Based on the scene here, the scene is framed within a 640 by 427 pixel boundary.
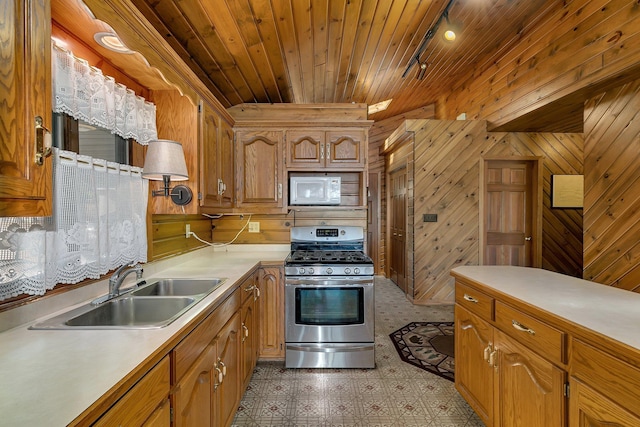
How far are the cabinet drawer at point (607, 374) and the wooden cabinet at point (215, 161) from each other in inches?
80.8

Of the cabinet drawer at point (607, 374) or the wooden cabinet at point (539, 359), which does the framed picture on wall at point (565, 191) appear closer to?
the wooden cabinet at point (539, 359)

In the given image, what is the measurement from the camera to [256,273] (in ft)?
7.54

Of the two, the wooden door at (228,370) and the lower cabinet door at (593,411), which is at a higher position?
the lower cabinet door at (593,411)

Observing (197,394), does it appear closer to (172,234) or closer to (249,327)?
(249,327)

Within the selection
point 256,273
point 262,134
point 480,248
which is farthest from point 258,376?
point 480,248

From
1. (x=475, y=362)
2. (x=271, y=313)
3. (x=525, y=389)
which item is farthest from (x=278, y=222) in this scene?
(x=525, y=389)

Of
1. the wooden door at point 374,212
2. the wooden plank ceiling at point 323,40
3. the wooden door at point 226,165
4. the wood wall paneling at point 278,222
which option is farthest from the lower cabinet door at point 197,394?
the wooden door at point 374,212

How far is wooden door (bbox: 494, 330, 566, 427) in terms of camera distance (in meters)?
1.08

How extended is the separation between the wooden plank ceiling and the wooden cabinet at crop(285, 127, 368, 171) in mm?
644

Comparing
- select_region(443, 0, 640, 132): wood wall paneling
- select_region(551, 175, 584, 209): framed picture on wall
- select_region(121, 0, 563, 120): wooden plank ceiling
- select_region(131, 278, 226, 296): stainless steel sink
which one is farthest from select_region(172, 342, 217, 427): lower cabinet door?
select_region(551, 175, 584, 209): framed picture on wall

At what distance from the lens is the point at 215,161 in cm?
222

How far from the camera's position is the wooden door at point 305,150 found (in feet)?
8.94

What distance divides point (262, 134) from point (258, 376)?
7.02ft

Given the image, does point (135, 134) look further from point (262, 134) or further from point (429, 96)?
point (429, 96)
